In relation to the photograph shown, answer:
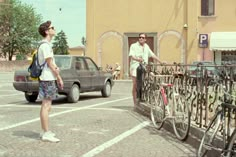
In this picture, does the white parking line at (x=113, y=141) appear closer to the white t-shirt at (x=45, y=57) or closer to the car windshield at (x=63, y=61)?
the white t-shirt at (x=45, y=57)

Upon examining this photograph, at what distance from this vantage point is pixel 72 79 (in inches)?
585

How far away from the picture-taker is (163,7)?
33750 mm

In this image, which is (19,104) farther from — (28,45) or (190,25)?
(28,45)

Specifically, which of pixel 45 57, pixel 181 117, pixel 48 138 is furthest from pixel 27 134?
pixel 181 117

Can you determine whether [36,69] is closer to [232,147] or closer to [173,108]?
[173,108]

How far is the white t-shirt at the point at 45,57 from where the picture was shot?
26.5 ft

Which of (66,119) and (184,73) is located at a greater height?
(184,73)

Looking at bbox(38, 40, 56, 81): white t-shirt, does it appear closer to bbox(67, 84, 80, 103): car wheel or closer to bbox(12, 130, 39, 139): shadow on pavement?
bbox(12, 130, 39, 139): shadow on pavement

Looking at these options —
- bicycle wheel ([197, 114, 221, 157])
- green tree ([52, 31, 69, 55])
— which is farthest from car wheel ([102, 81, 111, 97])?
green tree ([52, 31, 69, 55])

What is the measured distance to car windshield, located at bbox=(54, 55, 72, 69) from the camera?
49.1 ft

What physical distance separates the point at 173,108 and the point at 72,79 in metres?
6.68

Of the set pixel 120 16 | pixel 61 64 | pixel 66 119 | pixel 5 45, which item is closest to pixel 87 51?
pixel 120 16

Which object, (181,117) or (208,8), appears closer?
(181,117)

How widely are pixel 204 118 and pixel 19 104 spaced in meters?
7.92
